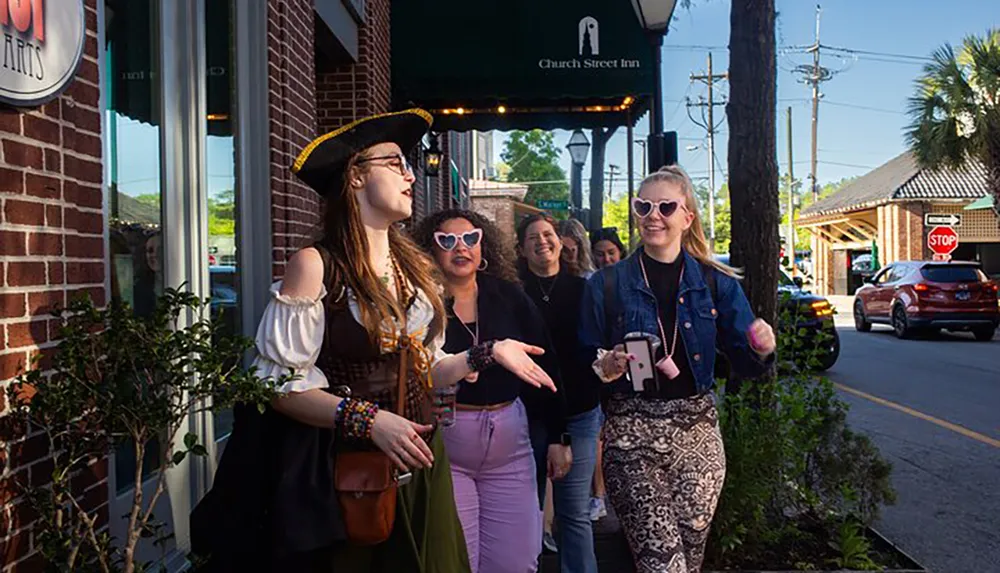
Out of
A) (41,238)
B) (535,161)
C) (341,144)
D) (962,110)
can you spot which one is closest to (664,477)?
(341,144)

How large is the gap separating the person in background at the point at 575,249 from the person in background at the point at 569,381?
0.18 metres

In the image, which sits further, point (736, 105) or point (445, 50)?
point (445, 50)

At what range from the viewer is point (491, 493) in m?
3.30

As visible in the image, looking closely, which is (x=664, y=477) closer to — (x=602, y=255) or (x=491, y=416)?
(x=491, y=416)

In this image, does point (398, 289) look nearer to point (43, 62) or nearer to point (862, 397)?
point (43, 62)

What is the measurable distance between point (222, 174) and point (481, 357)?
2501mm

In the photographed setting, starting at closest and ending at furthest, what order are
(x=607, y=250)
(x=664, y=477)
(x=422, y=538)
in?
(x=422, y=538) → (x=664, y=477) → (x=607, y=250)

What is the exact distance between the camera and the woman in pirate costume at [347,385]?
2141 mm

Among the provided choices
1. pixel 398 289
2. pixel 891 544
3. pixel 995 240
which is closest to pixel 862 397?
pixel 891 544

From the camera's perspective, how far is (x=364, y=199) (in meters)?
2.47

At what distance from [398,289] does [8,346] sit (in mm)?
1049

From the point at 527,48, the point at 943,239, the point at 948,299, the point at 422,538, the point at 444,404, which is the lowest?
the point at 422,538

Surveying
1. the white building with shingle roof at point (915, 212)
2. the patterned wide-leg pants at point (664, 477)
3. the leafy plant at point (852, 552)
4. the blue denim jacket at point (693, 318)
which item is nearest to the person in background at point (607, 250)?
the leafy plant at point (852, 552)

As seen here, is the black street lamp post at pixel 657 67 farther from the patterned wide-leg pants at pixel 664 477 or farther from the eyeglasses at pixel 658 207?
the patterned wide-leg pants at pixel 664 477
